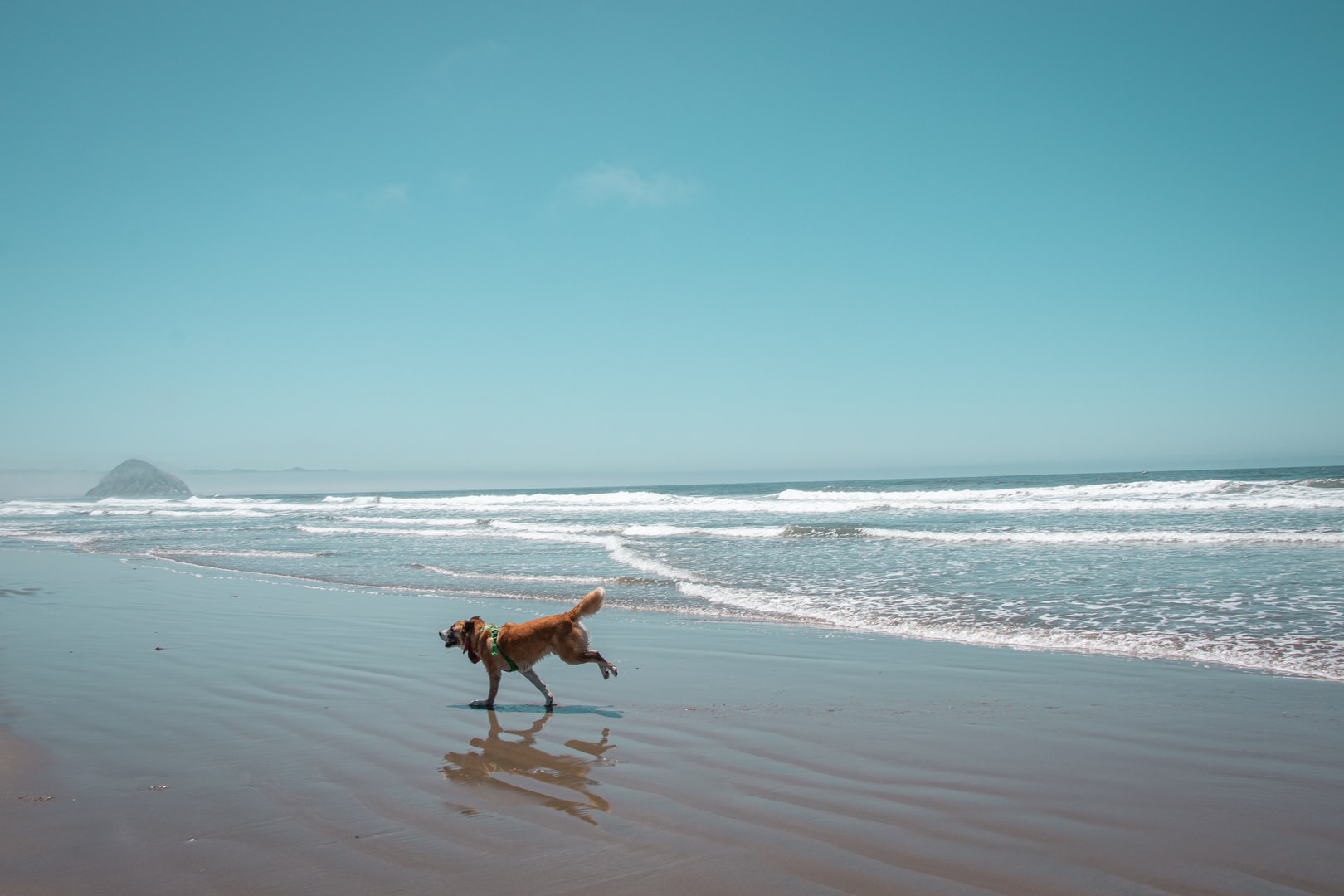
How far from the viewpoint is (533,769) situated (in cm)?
488

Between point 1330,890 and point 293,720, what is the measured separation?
6201 millimetres

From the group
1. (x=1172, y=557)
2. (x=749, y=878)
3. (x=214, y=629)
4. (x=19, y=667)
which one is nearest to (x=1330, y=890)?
(x=749, y=878)

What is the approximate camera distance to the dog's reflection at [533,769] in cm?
430

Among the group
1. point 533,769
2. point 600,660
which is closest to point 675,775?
point 533,769

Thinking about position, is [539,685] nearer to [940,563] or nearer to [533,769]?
[533,769]

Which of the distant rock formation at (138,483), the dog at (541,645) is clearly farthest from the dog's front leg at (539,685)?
the distant rock formation at (138,483)

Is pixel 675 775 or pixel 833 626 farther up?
pixel 675 775

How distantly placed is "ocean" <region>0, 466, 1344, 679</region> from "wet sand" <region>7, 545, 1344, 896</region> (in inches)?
72.0

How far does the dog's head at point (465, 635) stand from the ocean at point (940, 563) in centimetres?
477

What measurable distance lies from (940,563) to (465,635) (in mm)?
10817

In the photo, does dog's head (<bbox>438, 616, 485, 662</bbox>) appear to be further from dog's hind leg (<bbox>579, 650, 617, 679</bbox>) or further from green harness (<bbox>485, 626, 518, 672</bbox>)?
dog's hind leg (<bbox>579, 650, 617, 679</bbox>)

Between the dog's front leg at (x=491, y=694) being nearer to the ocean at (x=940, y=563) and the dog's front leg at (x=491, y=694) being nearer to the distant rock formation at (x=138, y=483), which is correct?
the ocean at (x=940, y=563)

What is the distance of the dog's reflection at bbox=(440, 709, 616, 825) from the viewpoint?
4.30 m

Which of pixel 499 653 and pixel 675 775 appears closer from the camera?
pixel 675 775
